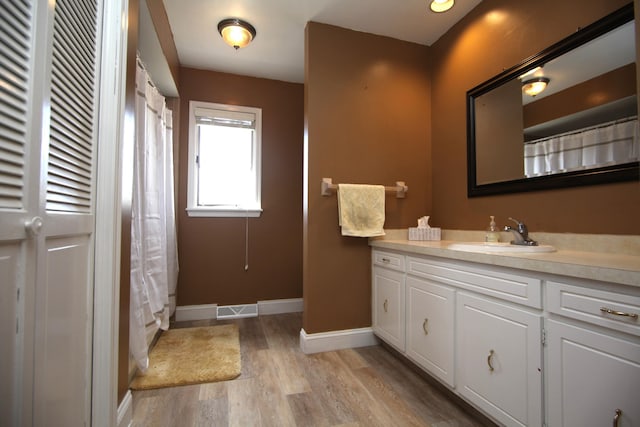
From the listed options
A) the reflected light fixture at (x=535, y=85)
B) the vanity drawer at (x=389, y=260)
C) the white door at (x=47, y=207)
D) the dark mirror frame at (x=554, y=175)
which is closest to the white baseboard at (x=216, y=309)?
the vanity drawer at (x=389, y=260)

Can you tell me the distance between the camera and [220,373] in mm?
1729

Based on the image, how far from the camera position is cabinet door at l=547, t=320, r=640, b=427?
0.80m

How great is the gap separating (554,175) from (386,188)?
3.32 feet

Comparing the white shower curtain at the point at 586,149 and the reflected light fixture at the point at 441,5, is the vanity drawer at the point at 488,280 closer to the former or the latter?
the white shower curtain at the point at 586,149

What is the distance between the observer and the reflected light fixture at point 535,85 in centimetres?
154

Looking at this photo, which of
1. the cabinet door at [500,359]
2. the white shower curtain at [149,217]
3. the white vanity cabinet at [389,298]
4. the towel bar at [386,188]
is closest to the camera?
the cabinet door at [500,359]

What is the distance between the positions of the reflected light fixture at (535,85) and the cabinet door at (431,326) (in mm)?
1235

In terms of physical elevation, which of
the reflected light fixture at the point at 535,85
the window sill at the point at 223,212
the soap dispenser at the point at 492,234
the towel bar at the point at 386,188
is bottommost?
the soap dispenser at the point at 492,234

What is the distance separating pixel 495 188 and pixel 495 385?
1.15m

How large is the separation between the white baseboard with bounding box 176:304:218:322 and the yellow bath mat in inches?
10.2

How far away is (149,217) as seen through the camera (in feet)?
6.12

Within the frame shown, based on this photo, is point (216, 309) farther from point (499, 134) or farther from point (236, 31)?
point (499, 134)

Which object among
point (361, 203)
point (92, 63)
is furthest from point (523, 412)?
point (92, 63)

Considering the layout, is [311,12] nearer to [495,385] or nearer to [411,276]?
[411,276]
